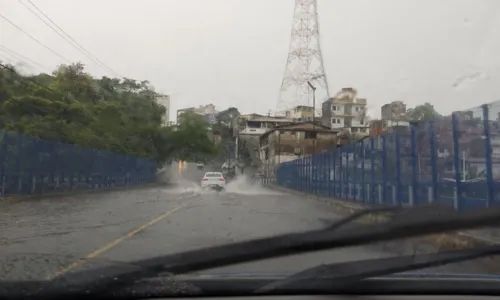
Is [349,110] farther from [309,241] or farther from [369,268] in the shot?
[369,268]

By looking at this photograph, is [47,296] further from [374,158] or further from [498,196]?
[374,158]

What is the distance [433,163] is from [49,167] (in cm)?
1902

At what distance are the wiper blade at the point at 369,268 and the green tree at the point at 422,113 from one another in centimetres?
919

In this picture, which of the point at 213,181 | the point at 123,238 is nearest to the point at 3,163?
the point at 213,181

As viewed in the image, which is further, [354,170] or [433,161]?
[354,170]

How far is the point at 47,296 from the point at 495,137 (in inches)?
360

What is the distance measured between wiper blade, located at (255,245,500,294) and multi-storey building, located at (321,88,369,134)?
846 cm

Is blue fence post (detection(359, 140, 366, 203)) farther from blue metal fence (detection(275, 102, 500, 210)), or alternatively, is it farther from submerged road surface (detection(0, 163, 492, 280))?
submerged road surface (detection(0, 163, 492, 280))

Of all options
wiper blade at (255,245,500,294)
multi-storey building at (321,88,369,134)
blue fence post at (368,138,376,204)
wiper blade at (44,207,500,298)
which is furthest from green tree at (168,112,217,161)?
wiper blade at (255,245,500,294)

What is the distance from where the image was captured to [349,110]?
17719 mm

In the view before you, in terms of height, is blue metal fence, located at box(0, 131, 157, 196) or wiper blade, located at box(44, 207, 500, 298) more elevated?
blue metal fence, located at box(0, 131, 157, 196)

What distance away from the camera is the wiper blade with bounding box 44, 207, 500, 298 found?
391cm

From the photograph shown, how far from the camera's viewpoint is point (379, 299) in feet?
11.0

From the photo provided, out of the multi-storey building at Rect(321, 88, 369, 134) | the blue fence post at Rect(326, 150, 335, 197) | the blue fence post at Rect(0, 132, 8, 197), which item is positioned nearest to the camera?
the multi-storey building at Rect(321, 88, 369, 134)
